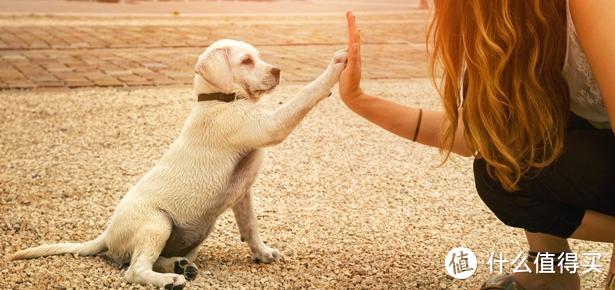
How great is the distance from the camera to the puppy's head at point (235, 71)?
305 centimetres

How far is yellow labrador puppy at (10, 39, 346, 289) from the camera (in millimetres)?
3004

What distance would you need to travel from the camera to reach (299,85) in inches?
303

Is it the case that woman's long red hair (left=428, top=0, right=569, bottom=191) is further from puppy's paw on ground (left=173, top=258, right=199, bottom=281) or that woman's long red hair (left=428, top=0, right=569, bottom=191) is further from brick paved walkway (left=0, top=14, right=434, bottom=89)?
brick paved walkway (left=0, top=14, right=434, bottom=89)

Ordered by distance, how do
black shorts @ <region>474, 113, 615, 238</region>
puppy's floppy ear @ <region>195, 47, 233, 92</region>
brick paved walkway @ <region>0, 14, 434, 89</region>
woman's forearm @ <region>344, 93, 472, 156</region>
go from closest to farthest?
black shorts @ <region>474, 113, 615, 238</region>
puppy's floppy ear @ <region>195, 47, 233, 92</region>
woman's forearm @ <region>344, 93, 472, 156</region>
brick paved walkway @ <region>0, 14, 434, 89</region>

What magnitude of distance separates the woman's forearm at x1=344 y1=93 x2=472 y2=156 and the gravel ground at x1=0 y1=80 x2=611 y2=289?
22.7 inches

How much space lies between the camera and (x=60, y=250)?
3.30 m

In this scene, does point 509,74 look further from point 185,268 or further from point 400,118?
point 185,268

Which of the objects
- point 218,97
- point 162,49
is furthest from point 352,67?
point 162,49

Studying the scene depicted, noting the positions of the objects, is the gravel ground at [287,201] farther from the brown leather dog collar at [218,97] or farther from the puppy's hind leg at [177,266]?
the brown leather dog collar at [218,97]

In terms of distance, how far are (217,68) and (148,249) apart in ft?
2.36

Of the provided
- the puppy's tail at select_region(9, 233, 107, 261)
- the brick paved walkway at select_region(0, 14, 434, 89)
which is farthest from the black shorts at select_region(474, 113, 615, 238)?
the brick paved walkway at select_region(0, 14, 434, 89)

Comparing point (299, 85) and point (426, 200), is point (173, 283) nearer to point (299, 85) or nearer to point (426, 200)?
point (426, 200)

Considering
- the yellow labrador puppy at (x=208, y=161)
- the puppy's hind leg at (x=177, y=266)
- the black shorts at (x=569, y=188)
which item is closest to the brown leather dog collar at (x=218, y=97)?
the yellow labrador puppy at (x=208, y=161)

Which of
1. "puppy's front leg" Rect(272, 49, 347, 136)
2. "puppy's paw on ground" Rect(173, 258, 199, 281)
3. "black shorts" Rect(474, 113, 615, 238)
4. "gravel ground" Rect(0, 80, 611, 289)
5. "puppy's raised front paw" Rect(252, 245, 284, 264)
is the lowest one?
"gravel ground" Rect(0, 80, 611, 289)
